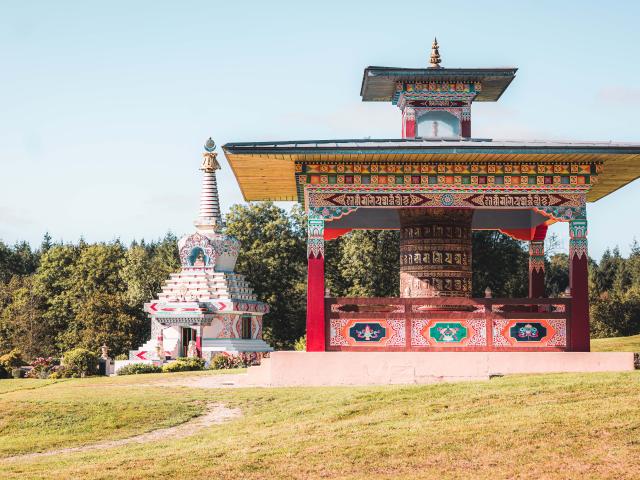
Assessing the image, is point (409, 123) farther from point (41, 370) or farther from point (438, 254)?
point (41, 370)

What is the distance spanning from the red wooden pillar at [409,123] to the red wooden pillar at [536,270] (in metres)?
5.51

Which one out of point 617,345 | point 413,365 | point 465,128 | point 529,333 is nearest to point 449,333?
point 413,365

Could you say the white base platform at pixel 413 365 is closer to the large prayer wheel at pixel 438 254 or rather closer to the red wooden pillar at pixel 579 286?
the red wooden pillar at pixel 579 286

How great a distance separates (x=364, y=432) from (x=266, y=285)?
158 ft

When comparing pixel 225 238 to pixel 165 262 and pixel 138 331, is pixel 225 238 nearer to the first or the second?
pixel 138 331

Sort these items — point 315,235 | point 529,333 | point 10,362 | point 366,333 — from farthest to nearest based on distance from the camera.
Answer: point 10,362
point 315,235
point 529,333
point 366,333

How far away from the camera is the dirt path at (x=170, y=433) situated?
17.8 m

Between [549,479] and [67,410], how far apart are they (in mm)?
12220

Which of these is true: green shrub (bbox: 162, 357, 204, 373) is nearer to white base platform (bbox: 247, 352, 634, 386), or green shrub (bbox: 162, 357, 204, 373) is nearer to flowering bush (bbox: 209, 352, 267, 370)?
flowering bush (bbox: 209, 352, 267, 370)

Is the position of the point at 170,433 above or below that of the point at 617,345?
below

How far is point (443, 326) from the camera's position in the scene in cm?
2406

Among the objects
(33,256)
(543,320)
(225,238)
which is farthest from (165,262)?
(543,320)

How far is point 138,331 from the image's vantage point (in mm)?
64750

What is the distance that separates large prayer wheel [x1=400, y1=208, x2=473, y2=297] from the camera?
2647 cm
